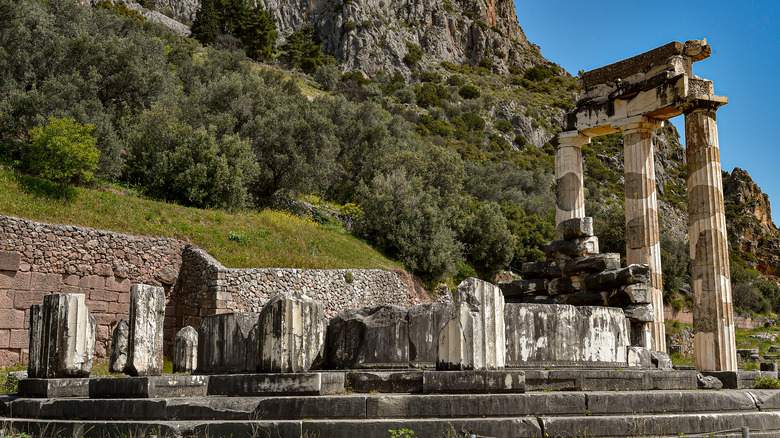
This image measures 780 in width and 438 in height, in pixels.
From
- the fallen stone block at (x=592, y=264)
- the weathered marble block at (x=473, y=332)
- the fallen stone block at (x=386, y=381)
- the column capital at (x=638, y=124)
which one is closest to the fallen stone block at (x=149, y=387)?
the fallen stone block at (x=386, y=381)

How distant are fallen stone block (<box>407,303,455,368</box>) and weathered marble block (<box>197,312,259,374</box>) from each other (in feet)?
7.79

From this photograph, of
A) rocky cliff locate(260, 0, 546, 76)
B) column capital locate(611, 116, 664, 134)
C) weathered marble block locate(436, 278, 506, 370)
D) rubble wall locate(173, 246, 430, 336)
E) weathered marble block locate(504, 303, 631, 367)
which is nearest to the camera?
weathered marble block locate(436, 278, 506, 370)

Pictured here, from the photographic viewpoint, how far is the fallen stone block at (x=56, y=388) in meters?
8.56

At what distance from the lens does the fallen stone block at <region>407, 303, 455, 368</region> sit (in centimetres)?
895

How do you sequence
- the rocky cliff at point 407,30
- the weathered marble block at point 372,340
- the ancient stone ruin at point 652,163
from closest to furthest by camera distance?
1. the weathered marble block at point 372,340
2. the ancient stone ruin at point 652,163
3. the rocky cliff at point 407,30

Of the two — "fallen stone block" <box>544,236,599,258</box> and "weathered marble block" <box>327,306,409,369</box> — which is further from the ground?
"fallen stone block" <box>544,236,599,258</box>

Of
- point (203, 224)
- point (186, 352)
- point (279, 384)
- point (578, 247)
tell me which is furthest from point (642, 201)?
point (203, 224)

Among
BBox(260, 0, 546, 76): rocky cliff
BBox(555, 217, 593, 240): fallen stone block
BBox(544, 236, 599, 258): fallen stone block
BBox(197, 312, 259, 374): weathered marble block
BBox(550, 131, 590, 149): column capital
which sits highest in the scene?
BBox(260, 0, 546, 76): rocky cliff

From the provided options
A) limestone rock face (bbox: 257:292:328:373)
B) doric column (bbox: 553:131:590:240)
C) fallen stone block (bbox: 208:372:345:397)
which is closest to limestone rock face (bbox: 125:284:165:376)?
fallen stone block (bbox: 208:372:345:397)

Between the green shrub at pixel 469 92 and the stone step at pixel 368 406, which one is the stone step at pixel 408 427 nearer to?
the stone step at pixel 368 406

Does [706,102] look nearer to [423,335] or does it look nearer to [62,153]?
[423,335]

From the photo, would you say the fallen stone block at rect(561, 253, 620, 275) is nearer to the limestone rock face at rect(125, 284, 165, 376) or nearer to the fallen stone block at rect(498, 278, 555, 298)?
the fallen stone block at rect(498, 278, 555, 298)

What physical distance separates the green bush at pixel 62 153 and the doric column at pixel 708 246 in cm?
2005

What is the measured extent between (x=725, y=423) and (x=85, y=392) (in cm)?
847
